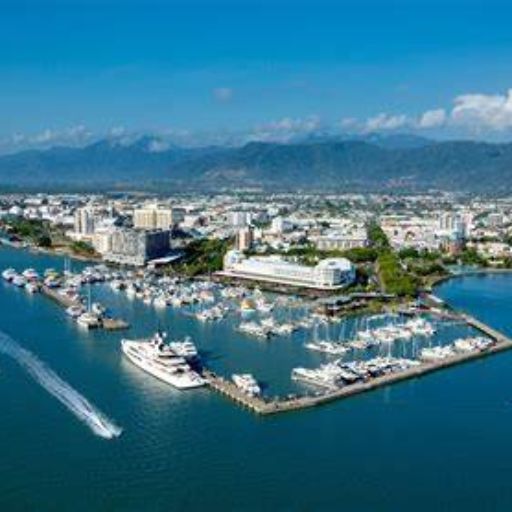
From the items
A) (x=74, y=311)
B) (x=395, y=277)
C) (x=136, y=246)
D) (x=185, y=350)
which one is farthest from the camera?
(x=136, y=246)

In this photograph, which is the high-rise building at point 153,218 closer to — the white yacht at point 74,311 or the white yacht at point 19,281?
the white yacht at point 19,281

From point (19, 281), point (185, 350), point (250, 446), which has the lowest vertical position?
point (250, 446)

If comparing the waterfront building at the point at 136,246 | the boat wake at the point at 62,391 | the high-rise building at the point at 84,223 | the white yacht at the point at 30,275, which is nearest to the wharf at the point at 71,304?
the white yacht at the point at 30,275

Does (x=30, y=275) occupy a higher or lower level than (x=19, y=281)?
higher

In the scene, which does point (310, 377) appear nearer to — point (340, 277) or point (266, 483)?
point (266, 483)

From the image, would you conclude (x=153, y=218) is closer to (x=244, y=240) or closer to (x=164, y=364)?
(x=244, y=240)

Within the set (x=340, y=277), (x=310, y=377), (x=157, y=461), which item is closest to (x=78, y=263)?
(x=340, y=277)

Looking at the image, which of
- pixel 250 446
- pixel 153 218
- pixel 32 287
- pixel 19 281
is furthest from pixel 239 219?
pixel 250 446
